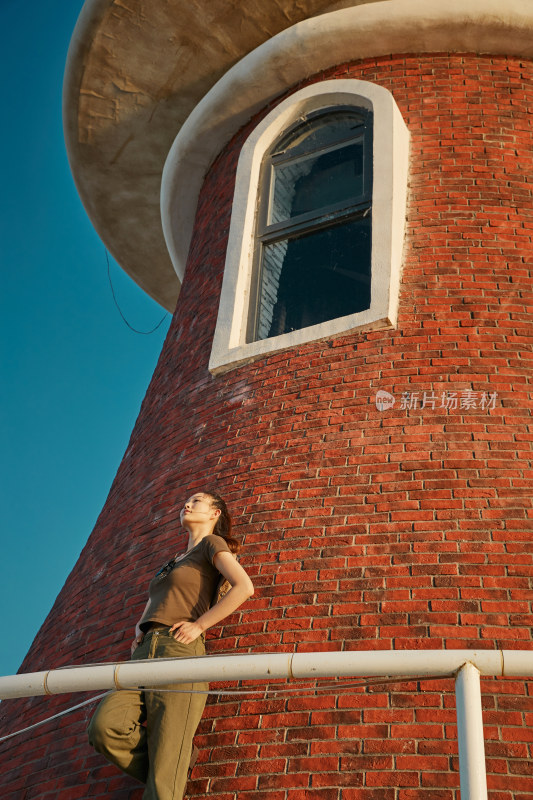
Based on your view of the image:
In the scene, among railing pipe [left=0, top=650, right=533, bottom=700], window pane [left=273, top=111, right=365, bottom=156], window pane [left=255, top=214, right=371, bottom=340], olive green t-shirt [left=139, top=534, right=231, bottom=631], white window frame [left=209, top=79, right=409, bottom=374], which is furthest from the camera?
window pane [left=273, top=111, right=365, bottom=156]

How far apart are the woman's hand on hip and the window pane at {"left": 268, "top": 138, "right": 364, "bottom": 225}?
13.7ft

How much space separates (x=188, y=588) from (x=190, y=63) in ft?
20.3

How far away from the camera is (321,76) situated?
26.3ft

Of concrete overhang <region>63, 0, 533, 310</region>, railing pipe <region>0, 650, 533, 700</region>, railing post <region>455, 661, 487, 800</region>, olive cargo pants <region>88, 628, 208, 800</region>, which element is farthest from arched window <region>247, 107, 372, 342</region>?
railing post <region>455, 661, 487, 800</region>

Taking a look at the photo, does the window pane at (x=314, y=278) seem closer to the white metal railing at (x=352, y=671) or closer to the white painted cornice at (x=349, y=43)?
the white painted cornice at (x=349, y=43)

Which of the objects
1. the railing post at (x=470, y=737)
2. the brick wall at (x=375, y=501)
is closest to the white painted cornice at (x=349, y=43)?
the brick wall at (x=375, y=501)

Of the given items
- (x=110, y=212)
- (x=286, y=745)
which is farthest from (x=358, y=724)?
(x=110, y=212)

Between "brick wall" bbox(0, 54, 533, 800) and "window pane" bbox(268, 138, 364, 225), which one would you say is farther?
"window pane" bbox(268, 138, 364, 225)

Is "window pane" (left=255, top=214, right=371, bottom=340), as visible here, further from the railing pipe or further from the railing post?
the railing post

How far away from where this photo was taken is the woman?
3926 mm

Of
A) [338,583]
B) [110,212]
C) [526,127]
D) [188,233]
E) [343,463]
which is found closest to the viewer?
[338,583]

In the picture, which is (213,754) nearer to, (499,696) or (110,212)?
(499,696)

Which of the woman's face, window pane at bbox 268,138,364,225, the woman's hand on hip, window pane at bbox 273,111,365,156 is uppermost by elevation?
window pane at bbox 273,111,365,156

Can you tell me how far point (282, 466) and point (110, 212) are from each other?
246 inches
